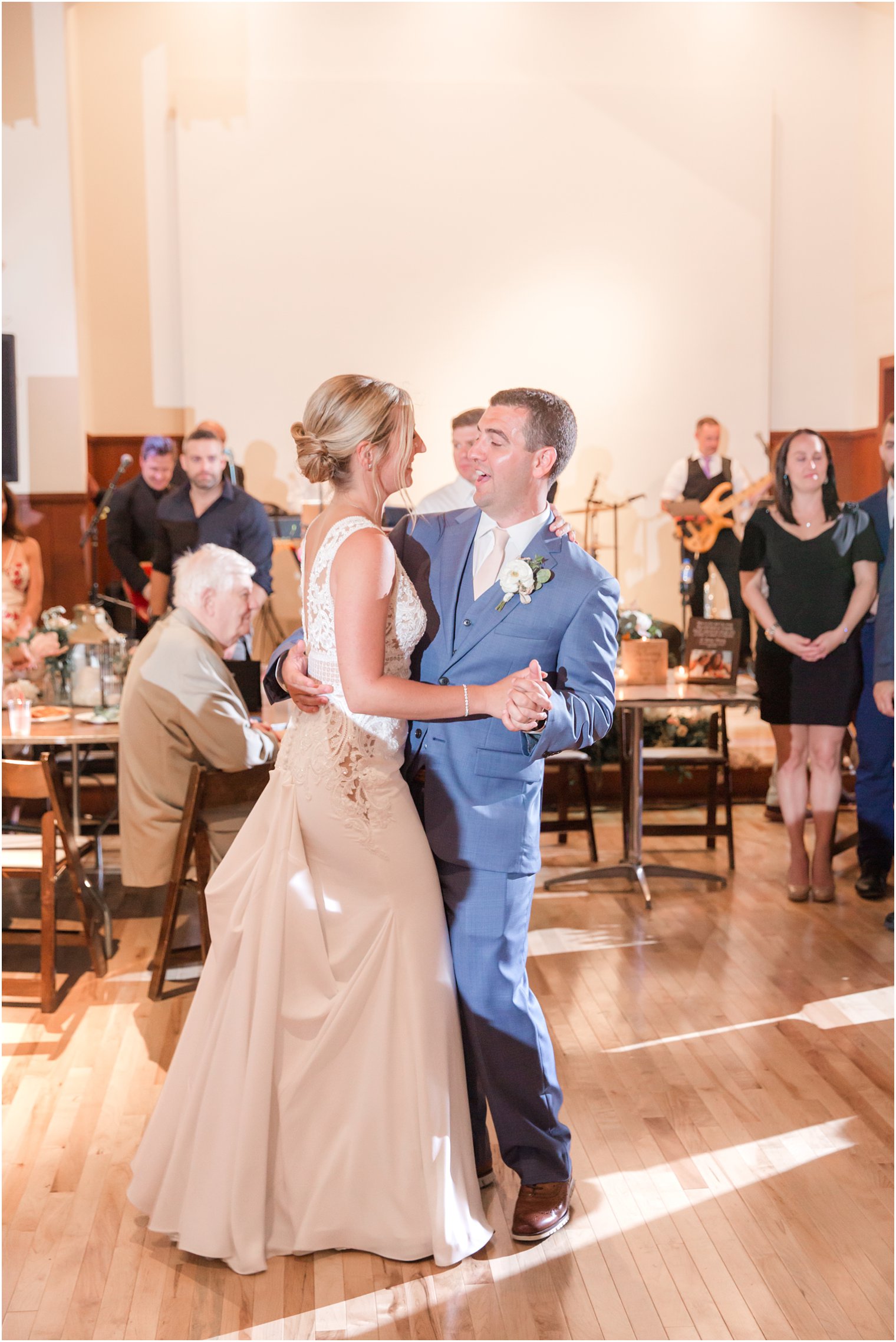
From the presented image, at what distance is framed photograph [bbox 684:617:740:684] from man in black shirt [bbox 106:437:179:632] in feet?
12.0

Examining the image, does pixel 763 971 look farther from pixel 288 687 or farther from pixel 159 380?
pixel 159 380

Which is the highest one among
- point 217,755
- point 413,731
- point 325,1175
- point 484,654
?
point 484,654

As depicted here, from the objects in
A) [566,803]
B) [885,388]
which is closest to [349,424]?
[566,803]

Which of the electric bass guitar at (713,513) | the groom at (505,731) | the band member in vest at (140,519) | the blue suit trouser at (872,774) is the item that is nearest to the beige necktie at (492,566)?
the groom at (505,731)

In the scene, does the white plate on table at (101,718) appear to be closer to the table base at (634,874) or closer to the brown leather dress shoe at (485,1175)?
the table base at (634,874)

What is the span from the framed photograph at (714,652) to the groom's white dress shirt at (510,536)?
9.42ft

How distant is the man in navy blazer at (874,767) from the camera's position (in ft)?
16.8

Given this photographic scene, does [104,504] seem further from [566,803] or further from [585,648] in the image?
[585,648]

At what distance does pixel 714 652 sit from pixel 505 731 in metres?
3.07

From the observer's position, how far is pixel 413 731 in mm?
2689

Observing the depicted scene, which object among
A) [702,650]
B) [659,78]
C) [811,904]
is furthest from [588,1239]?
[659,78]

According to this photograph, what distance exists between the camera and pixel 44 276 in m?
9.30

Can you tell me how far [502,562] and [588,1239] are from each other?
4.97ft

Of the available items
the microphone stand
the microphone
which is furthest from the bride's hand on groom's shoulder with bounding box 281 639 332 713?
the microphone stand
